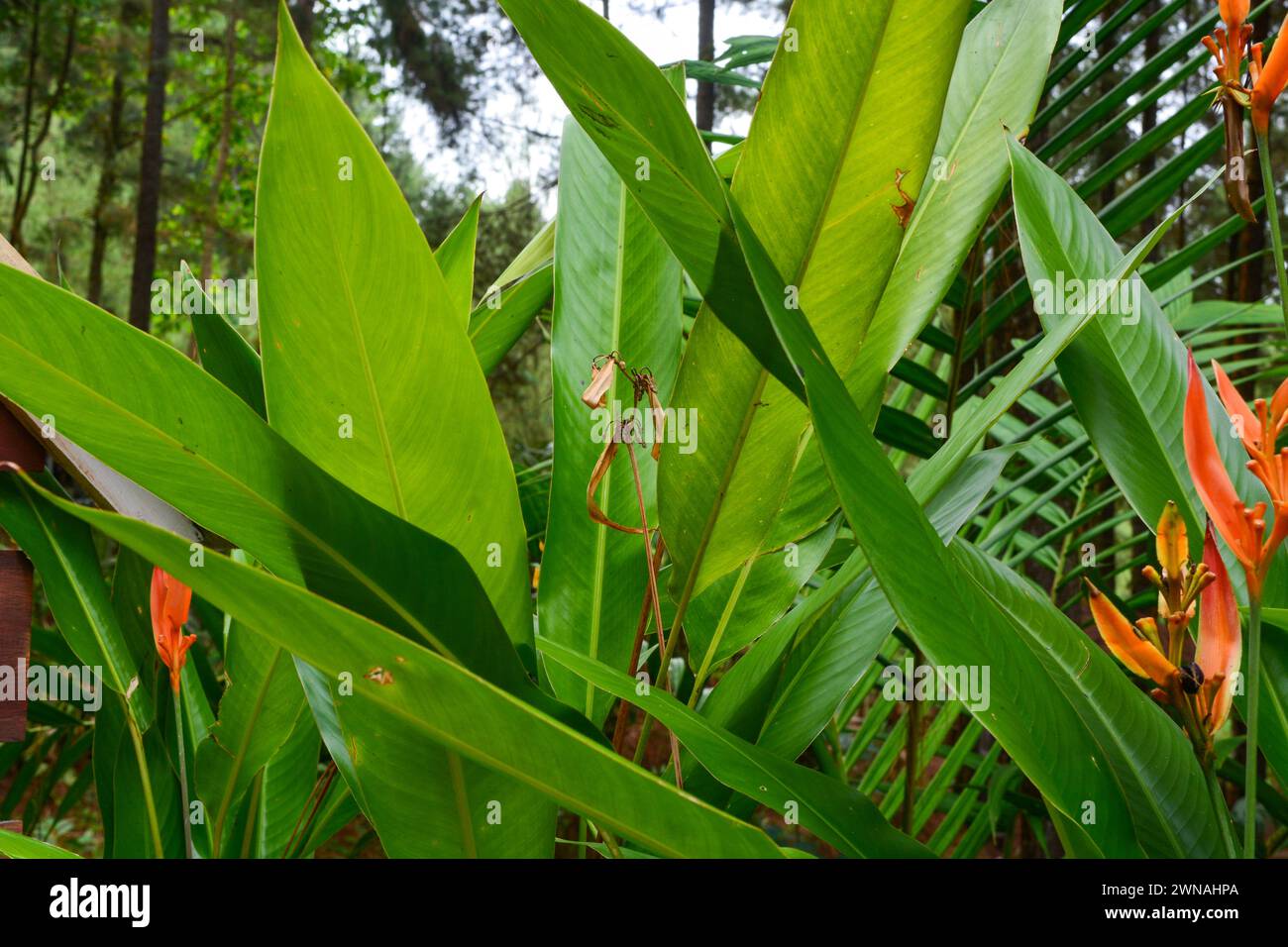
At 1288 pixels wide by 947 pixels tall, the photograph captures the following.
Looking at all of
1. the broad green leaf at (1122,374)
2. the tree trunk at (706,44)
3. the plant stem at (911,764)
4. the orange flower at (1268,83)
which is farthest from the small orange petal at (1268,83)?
the tree trunk at (706,44)

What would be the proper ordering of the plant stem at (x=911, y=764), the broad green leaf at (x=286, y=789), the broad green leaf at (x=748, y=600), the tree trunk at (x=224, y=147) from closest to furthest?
the broad green leaf at (x=748, y=600)
the broad green leaf at (x=286, y=789)
the plant stem at (x=911, y=764)
the tree trunk at (x=224, y=147)

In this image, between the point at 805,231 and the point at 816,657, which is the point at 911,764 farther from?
the point at 805,231

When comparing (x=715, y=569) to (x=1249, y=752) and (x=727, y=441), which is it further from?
(x=1249, y=752)

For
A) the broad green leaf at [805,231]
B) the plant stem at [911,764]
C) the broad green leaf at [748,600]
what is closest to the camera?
the broad green leaf at [805,231]

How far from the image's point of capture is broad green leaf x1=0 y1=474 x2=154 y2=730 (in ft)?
1.73

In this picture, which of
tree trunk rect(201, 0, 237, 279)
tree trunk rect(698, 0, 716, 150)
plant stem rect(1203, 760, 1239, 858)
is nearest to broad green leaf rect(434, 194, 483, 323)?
plant stem rect(1203, 760, 1239, 858)

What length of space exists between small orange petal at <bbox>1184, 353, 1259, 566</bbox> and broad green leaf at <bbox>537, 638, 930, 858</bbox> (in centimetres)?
16

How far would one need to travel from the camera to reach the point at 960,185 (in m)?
0.45

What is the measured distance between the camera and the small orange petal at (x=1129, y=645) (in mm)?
301

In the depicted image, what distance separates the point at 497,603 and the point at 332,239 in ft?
0.50

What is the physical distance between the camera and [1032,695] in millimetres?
329

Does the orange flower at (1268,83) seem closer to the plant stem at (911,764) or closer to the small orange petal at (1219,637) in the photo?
the small orange petal at (1219,637)

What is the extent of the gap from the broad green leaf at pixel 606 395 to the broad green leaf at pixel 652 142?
114mm
